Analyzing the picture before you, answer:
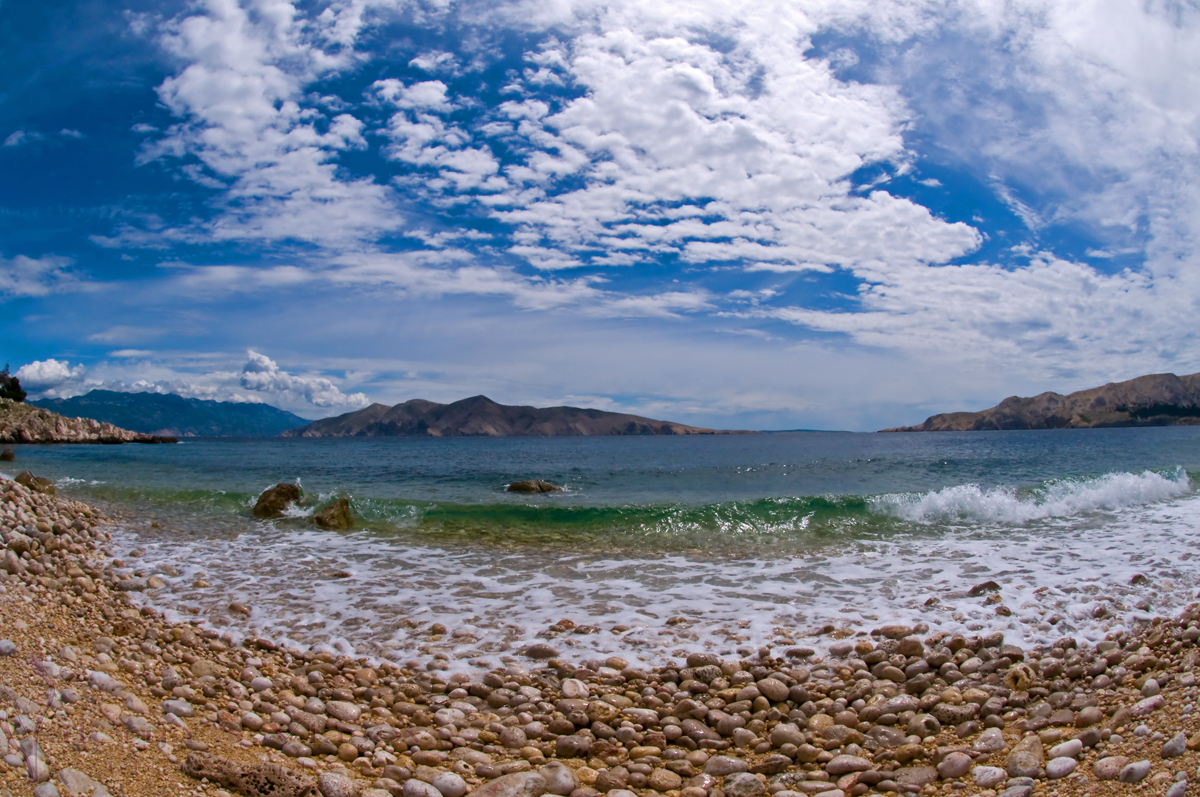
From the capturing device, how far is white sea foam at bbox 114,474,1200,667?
7.21 metres

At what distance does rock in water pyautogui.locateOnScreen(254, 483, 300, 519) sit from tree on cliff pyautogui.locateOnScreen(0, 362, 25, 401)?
125 m

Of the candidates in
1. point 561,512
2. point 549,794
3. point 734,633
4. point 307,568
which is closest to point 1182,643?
point 734,633

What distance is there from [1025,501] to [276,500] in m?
23.2

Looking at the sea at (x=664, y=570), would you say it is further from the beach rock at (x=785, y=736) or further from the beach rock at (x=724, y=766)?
the beach rock at (x=724, y=766)

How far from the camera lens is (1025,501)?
60.6 ft

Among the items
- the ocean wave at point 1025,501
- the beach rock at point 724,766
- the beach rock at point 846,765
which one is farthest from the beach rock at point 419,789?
the ocean wave at point 1025,501

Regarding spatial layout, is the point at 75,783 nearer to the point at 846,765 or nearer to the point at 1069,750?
the point at 846,765

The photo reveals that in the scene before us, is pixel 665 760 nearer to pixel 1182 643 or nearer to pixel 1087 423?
pixel 1182 643

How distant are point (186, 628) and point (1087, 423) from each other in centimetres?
24820

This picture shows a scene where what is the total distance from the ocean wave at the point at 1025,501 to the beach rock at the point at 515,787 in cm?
1508

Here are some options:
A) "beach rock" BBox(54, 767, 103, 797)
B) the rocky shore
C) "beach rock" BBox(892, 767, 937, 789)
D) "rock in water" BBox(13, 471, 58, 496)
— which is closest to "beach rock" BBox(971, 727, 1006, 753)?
the rocky shore

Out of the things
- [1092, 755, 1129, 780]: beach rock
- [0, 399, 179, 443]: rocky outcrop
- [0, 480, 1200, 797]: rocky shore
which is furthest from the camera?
[0, 399, 179, 443]: rocky outcrop

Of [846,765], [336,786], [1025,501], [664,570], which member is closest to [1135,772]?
[846,765]

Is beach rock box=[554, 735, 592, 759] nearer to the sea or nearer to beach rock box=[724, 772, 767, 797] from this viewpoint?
beach rock box=[724, 772, 767, 797]
